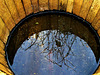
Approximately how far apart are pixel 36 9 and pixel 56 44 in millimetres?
868

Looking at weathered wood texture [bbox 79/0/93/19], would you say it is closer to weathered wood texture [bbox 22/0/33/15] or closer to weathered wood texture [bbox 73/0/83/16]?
weathered wood texture [bbox 73/0/83/16]

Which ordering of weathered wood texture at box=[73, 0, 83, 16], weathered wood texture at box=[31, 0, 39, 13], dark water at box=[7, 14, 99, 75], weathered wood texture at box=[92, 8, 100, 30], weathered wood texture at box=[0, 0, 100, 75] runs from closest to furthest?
dark water at box=[7, 14, 99, 75]
weathered wood texture at box=[0, 0, 100, 75]
weathered wood texture at box=[92, 8, 100, 30]
weathered wood texture at box=[73, 0, 83, 16]
weathered wood texture at box=[31, 0, 39, 13]

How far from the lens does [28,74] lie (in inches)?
76.7

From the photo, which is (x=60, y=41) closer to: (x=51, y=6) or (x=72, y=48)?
(x=72, y=48)

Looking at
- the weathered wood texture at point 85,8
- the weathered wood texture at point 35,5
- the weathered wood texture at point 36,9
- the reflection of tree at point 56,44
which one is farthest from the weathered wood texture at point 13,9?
the weathered wood texture at point 85,8

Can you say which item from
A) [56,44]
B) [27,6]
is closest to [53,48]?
[56,44]

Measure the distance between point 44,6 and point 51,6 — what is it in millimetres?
140

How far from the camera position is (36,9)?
8.63 ft

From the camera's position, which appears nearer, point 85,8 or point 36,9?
point 85,8

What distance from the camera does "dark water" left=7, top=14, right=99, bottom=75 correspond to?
2.00 metres

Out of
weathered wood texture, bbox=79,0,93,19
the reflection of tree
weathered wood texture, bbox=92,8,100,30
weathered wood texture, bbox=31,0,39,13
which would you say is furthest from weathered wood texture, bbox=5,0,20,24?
weathered wood texture, bbox=92,8,100,30

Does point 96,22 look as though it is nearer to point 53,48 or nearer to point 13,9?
point 53,48

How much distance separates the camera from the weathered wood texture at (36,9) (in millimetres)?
2109

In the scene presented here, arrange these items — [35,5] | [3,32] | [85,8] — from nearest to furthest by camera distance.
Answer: [3,32] < [85,8] < [35,5]
